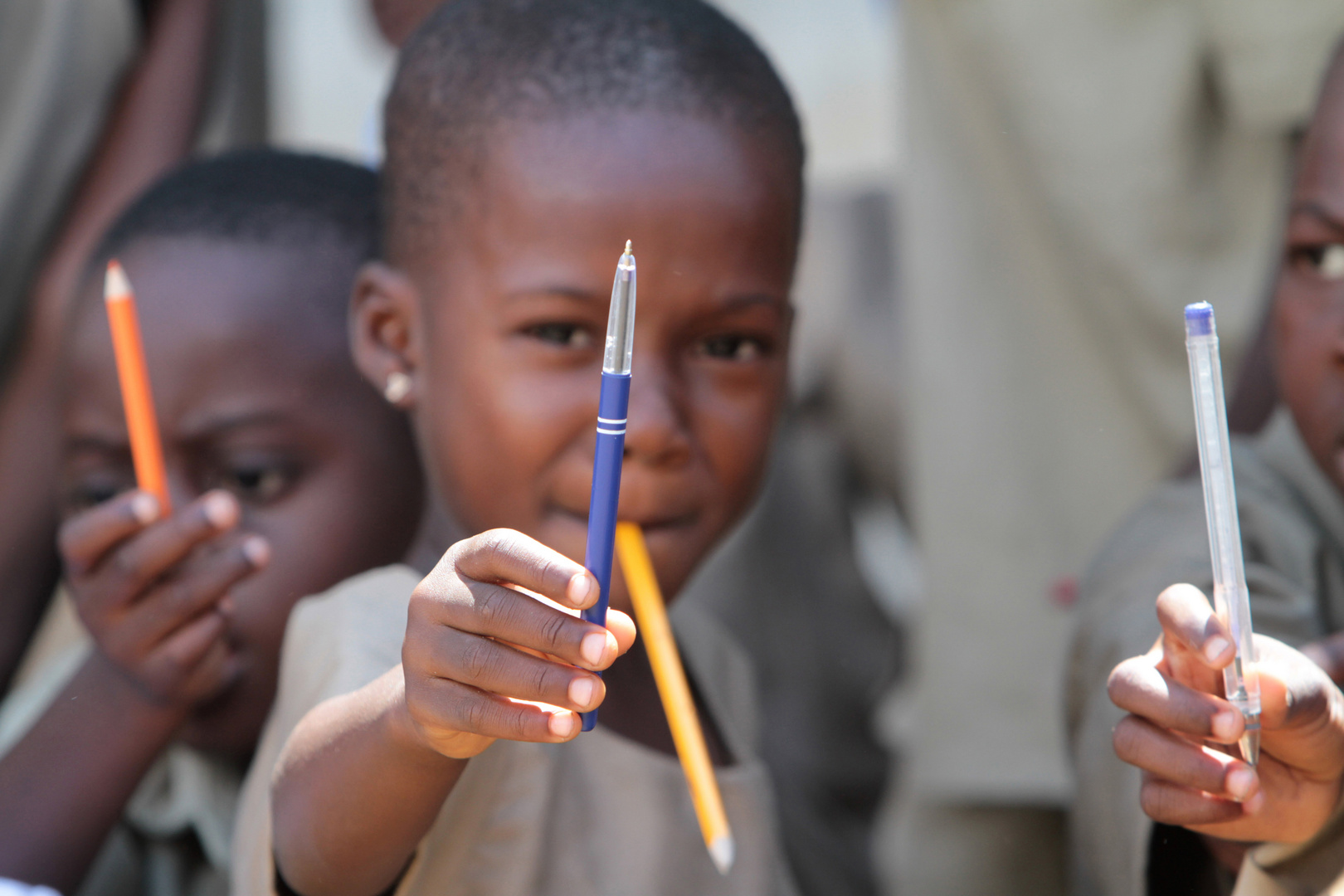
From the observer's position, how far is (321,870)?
506mm

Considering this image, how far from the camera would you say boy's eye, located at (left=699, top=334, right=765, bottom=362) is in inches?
24.3

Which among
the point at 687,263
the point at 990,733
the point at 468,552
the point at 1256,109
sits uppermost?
the point at 1256,109

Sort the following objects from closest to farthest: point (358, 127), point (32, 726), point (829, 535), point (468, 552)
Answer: point (468, 552)
point (32, 726)
point (358, 127)
point (829, 535)

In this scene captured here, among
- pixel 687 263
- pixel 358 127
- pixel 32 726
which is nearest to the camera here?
pixel 687 263

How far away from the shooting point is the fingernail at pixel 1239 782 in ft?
1.47

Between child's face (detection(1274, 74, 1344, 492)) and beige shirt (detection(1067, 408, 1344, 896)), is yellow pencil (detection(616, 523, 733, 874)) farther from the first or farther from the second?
child's face (detection(1274, 74, 1344, 492))

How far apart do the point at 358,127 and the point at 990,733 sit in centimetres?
84

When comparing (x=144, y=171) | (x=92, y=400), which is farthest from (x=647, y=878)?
(x=144, y=171)

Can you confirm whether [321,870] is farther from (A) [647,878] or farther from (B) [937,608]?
(B) [937,608]

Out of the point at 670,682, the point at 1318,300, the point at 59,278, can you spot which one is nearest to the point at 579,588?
the point at 670,682

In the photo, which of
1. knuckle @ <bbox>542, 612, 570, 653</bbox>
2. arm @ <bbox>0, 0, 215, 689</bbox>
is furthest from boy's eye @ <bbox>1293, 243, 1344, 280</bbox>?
arm @ <bbox>0, 0, 215, 689</bbox>

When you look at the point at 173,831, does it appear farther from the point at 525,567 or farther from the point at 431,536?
the point at 525,567

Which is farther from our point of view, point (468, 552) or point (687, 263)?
point (687, 263)

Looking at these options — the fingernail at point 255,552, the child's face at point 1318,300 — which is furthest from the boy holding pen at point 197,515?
the child's face at point 1318,300
